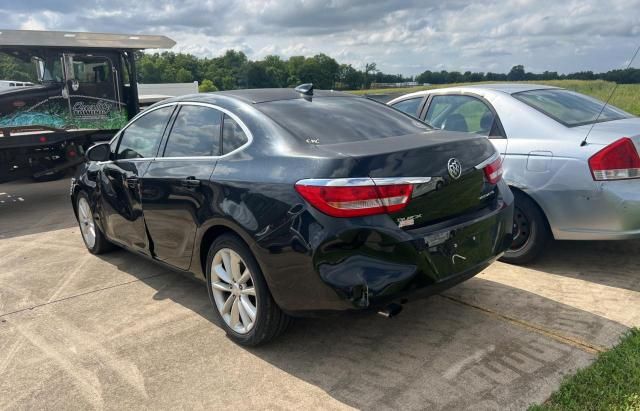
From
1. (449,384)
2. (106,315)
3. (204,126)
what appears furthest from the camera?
(106,315)

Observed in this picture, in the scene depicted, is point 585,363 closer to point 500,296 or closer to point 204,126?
point 500,296

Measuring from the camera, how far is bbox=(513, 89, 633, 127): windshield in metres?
4.55

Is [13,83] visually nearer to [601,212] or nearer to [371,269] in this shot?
[371,269]

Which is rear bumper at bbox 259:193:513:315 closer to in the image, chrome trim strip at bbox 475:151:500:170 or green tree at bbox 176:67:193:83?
chrome trim strip at bbox 475:151:500:170

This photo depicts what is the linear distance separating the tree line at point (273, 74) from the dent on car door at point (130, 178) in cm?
157

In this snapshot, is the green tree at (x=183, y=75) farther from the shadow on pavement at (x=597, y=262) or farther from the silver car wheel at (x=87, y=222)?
the shadow on pavement at (x=597, y=262)

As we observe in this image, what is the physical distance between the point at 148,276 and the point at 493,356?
10.2 feet

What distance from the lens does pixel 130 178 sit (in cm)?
425

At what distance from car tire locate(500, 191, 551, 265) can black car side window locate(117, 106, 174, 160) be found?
2.93m

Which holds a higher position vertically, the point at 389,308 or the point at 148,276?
the point at 389,308

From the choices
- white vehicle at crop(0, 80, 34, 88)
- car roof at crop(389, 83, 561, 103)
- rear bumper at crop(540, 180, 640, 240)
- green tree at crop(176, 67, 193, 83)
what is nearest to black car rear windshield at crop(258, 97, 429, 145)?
rear bumper at crop(540, 180, 640, 240)

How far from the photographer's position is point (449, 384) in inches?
111

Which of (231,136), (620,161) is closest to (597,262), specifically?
(620,161)

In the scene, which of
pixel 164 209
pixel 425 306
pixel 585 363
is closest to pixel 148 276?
pixel 164 209
